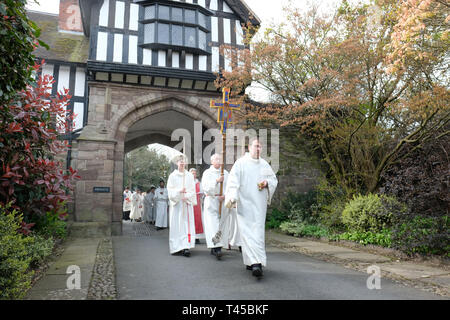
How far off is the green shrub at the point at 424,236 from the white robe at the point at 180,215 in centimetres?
374

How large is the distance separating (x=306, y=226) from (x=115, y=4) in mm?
9148

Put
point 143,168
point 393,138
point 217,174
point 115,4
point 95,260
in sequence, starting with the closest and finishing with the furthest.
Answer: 1. point 95,260
2. point 217,174
3. point 393,138
4. point 115,4
5. point 143,168

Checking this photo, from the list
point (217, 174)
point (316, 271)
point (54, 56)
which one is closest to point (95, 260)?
point (217, 174)

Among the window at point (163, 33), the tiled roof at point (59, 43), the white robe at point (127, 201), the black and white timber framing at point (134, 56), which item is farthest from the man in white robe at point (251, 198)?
the white robe at point (127, 201)

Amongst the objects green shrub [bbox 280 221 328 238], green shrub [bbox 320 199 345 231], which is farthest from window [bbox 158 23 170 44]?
green shrub [bbox 320 199 345 231]

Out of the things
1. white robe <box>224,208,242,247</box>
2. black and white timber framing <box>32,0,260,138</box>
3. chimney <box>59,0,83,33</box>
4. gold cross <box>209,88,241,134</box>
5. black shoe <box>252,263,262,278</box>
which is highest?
chimney <box>59,0,83,33</box>

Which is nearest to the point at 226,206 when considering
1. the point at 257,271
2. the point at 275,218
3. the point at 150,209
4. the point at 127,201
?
the point at 257,271

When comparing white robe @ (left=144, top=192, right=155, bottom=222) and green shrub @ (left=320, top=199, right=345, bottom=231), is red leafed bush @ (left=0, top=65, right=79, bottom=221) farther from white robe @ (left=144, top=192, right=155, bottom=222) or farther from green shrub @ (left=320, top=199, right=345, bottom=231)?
white robe @ (left=144, top=192, right=155, bottom=222)

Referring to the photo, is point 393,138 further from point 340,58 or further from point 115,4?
point 115,4

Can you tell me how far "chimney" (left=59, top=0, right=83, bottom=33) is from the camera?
45.0 feet

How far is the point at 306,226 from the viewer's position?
9.02 meters

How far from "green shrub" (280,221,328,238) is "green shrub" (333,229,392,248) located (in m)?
0.73

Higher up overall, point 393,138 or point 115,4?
point 115,4

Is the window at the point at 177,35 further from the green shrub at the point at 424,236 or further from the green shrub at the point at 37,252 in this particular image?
the green shrub at the point at 424,236
